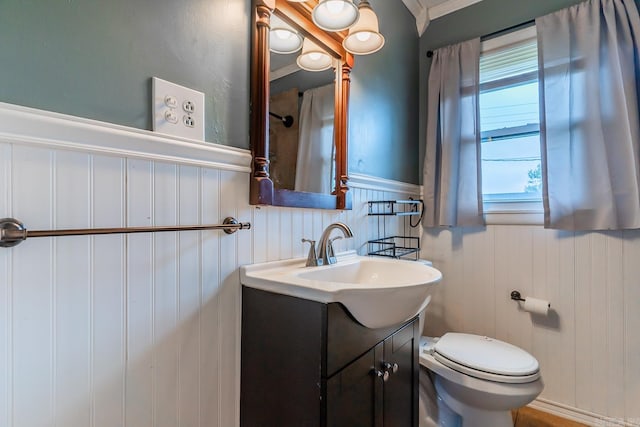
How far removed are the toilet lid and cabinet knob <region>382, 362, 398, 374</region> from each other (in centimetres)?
43

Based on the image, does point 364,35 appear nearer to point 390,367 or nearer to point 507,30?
point 507,30

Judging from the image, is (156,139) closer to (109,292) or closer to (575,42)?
(109,292)

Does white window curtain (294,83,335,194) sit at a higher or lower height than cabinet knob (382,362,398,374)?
higher

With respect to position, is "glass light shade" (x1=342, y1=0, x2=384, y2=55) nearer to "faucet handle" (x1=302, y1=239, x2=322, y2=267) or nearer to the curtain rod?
"faucet handle" (x1=302, y1=239, x2=322, y2=267)

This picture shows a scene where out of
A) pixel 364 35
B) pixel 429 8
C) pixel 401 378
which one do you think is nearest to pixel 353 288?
pixel 401 378

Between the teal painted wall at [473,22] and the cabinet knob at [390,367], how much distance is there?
1.39 meters

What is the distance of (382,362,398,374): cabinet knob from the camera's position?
903 mm

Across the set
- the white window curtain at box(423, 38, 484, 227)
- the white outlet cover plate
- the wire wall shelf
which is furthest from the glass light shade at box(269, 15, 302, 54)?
the white window curtain at box(423, 38, 484, 227)

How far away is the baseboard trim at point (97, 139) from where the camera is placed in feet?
1.77

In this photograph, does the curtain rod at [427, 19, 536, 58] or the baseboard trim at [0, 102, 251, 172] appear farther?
the curtain rod at [427, 19, 536, 58]

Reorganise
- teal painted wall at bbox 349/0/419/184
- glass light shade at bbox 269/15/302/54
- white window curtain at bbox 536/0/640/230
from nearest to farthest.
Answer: glass light shade at bbox 269/15/302/54 < white window curtain at bbox 536/0/640/230 < teal painted wall at bbox 349/0/419/184

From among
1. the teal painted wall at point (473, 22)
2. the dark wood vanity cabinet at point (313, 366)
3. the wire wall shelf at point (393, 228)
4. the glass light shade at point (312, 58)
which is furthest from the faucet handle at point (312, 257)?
the teal painted wall at point (473, 22)

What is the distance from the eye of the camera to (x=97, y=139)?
24.9 inches

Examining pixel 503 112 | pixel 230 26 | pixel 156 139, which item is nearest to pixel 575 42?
pixel 503 112
